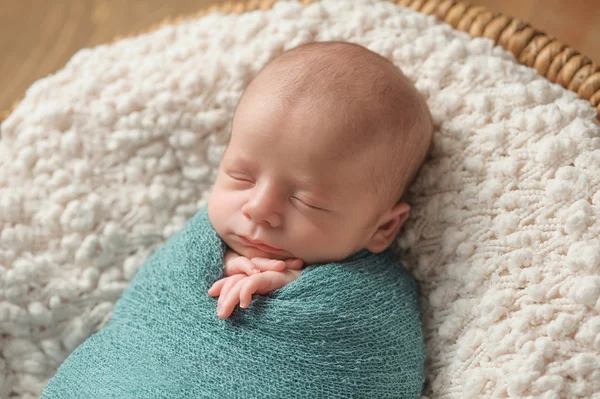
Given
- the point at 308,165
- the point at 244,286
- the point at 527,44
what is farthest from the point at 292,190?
the point at 527,44

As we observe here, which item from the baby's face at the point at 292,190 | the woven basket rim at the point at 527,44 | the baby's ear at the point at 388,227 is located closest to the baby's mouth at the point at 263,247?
the baby's face at the point at 292,190

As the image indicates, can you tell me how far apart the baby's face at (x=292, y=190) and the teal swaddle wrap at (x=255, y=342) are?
0.04 m

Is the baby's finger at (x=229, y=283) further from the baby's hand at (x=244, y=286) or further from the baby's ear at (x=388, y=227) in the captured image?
the baby's ear at (x=388, y=227)

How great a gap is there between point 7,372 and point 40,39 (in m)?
1.02

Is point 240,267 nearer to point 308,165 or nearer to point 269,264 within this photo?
point 269,264

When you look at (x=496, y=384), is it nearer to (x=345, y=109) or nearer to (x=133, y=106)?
(x=345, y=109)

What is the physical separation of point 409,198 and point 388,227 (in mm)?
86

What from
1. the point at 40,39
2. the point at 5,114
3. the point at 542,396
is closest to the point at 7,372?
the point at 5,114

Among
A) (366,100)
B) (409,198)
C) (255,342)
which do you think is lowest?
(255,342)

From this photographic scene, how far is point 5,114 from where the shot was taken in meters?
1.25

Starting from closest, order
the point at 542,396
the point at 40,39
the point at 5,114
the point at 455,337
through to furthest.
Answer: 1. the point at 542,396
2. the point at 455,337
3. the point at 5,114
4. the point at 40,39

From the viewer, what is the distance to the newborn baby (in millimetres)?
930

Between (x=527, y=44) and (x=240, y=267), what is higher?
(x=527, y=44)

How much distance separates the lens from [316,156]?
92 centimetres
